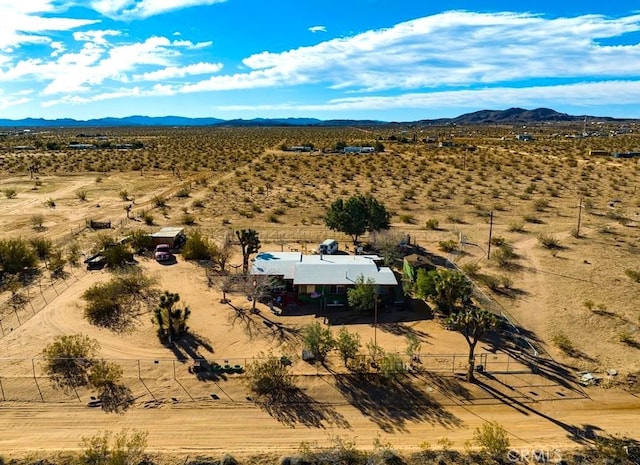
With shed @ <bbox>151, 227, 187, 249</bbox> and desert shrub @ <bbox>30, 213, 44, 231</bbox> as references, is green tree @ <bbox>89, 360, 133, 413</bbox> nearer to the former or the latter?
shed @ <bbox>151, 227, 187, 249</bbox>

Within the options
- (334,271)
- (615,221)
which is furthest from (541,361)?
(615,221)

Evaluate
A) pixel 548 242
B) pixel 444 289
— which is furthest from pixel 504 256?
pixel 444 289

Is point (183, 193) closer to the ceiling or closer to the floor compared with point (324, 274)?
closer to the ceiling

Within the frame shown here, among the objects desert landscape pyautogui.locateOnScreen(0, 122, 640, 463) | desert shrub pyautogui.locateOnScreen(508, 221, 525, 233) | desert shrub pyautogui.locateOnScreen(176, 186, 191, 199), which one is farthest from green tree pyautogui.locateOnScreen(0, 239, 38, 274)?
desert shrub pyautogui.locateOnScreen(508, 221, 525, 233)

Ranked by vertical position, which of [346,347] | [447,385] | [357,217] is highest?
[357,217]

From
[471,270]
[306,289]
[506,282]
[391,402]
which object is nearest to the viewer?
[391,402]

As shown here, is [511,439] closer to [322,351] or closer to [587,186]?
[322,351]

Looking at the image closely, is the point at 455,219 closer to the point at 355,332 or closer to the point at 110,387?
the point at 355,332
